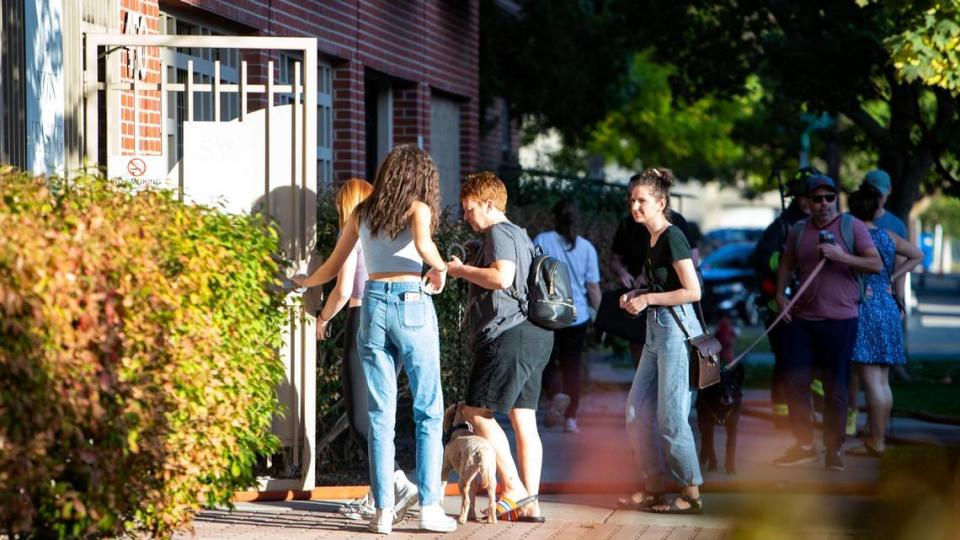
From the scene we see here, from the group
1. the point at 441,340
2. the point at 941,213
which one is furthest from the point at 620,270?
the point at 941,213

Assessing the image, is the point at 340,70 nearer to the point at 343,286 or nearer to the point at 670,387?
the point at 343,286

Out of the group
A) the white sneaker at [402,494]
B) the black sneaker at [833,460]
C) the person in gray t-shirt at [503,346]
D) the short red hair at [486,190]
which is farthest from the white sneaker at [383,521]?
the black sneaker at [833,460]

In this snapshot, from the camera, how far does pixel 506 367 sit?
24.3 feet

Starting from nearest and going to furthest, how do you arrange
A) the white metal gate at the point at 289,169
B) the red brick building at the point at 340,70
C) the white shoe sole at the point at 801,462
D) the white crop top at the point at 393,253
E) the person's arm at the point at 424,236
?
the person's arm at the point at 424,236 → the white crop top at the point at 393,253 → the white metal gate at the point at 289,169 → the red brick building at the point at 340,70 → the white shoe sole at the point at 801,462

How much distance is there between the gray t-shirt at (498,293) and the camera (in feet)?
24.0

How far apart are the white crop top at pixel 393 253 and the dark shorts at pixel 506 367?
674mm

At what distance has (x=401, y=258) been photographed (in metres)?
7.00

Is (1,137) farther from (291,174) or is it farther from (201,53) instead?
(201,53)

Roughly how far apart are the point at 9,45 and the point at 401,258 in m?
2.58

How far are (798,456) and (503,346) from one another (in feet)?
10.7

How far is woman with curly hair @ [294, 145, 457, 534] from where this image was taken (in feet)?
22.9

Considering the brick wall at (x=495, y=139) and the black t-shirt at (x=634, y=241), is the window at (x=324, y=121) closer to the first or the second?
the black t-shirt at (x=634, y=241)

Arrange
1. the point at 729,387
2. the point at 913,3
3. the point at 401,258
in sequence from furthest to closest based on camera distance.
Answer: the point at 913,3, the point at 729,387, the point at 401,258

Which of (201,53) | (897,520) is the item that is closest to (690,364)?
(201,53)
